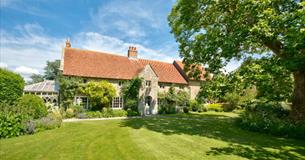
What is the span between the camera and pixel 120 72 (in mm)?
28672

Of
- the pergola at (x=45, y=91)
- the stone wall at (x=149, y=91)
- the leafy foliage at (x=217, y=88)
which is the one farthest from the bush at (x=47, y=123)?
the stone wall at (x=149, y=91)

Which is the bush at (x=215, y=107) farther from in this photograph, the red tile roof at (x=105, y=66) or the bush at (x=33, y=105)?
the bush at (x=33, y=105)

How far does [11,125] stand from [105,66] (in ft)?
54.4

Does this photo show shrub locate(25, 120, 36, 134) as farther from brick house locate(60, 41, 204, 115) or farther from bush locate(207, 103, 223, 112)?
bush locate(207, 103, 223, 112)

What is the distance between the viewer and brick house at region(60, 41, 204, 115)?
2591 centimetres

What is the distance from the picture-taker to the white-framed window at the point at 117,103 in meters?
26.8

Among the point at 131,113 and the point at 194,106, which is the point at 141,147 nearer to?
the point at 131,113

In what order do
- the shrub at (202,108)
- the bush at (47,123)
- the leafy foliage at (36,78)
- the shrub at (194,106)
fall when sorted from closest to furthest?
1. the bush at (47,123)
2. the shrub at (194,106)
3. the shrub at (202,108)
4. the leafy foliage at (36,78)

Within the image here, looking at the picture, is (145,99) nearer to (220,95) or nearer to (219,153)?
(220,95)

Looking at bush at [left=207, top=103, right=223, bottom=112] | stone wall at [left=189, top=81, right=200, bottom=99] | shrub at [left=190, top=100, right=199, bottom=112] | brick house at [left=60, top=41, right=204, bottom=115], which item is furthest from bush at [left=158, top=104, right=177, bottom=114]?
bush at [left=207, top=103, right=223, bottom=112]

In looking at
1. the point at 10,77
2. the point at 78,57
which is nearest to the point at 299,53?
the point at 10,77

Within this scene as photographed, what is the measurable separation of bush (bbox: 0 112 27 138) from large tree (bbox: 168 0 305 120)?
13.5 metres

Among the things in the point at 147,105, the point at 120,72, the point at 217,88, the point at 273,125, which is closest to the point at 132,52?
the point at 120,72

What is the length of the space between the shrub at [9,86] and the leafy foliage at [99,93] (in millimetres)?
7473
